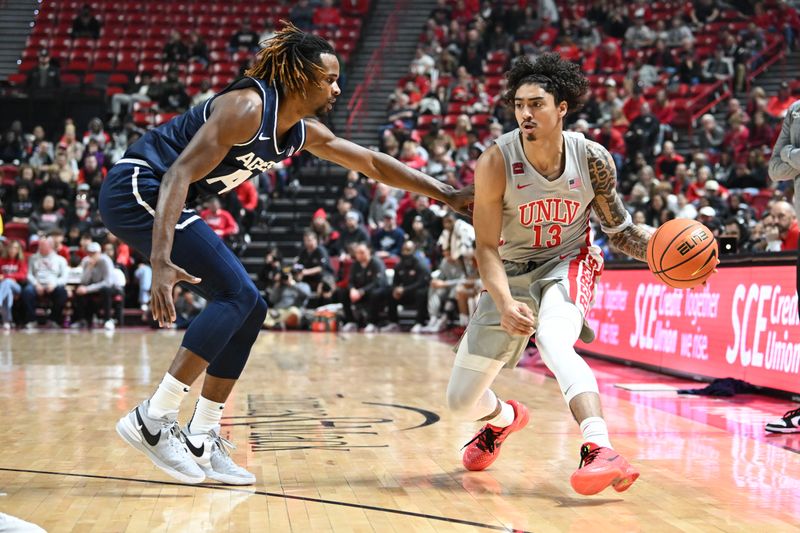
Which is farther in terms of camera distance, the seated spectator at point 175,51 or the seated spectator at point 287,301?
the seated spectator at point 175,51

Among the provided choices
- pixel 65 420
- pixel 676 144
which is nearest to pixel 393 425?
pixel 65 420

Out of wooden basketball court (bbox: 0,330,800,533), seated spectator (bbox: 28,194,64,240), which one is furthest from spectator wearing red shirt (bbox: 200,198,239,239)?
wooden basketball court (bbox: 0,330,800,533)

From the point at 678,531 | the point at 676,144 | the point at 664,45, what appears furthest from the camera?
the point at 664,45

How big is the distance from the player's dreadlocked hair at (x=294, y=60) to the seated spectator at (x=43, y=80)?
1790cm

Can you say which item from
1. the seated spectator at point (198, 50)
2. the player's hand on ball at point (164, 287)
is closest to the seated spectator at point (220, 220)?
the seated spectator at point (198, 50)

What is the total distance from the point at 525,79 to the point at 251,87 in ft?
3.83

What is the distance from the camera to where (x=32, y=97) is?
67.9 feet

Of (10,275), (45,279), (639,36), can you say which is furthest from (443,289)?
(639,36)

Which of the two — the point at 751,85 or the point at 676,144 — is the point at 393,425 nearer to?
the point at 676,144

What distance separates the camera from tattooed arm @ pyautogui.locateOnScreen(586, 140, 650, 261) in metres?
4.43

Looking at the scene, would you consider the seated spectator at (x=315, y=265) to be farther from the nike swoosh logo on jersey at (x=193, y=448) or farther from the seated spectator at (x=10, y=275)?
the nike swoosh logo on jersey at (x=193, y=448)

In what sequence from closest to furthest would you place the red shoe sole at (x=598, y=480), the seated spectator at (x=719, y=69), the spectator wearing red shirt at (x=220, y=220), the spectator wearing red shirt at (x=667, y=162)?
the red shoe sole at (x=598, y=480), the spectator wearing red shirt at (x=667, y=162), the spectator wearing red shirt at (x=220, y=220), the seated spectator at (x=719, y=69)

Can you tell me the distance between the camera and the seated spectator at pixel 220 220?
16.0 m

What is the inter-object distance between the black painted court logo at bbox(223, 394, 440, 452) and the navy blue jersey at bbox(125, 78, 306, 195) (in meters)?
1.45
